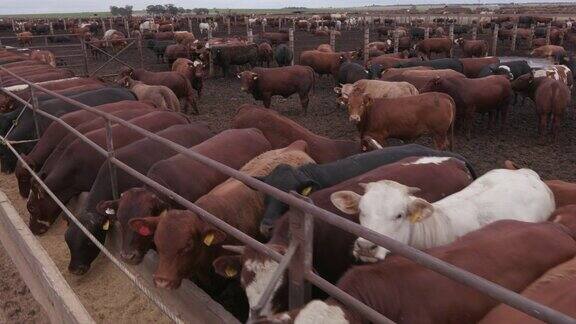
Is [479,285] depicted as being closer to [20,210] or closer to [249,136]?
[249,136]

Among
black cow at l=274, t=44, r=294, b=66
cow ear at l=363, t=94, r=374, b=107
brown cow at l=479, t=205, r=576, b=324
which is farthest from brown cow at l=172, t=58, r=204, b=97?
brown cow at l=479, t=205, r=576, b=324

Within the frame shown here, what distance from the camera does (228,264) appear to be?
2.94 meters

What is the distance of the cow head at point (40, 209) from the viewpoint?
516 centimetres

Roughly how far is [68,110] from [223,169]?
5774 millimetres

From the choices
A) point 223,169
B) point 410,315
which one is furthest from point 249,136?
point 410,315

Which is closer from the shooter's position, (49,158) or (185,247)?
(185,247)

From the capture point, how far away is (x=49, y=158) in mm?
5703

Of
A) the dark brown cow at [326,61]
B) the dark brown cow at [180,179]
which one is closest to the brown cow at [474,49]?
the dark brown cow at [326,61]

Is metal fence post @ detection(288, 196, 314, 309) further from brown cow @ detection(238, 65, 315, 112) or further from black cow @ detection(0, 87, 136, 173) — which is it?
brown cow @ detection(238, 65, 315, 112)

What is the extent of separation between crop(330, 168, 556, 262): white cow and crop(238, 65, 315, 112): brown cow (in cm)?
951

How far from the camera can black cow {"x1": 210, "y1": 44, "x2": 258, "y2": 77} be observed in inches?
765

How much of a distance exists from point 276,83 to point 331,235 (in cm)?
1022

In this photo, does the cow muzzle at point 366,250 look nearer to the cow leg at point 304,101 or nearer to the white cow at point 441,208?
the white cow at point 441,208

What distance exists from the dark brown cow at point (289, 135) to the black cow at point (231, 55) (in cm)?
1285
